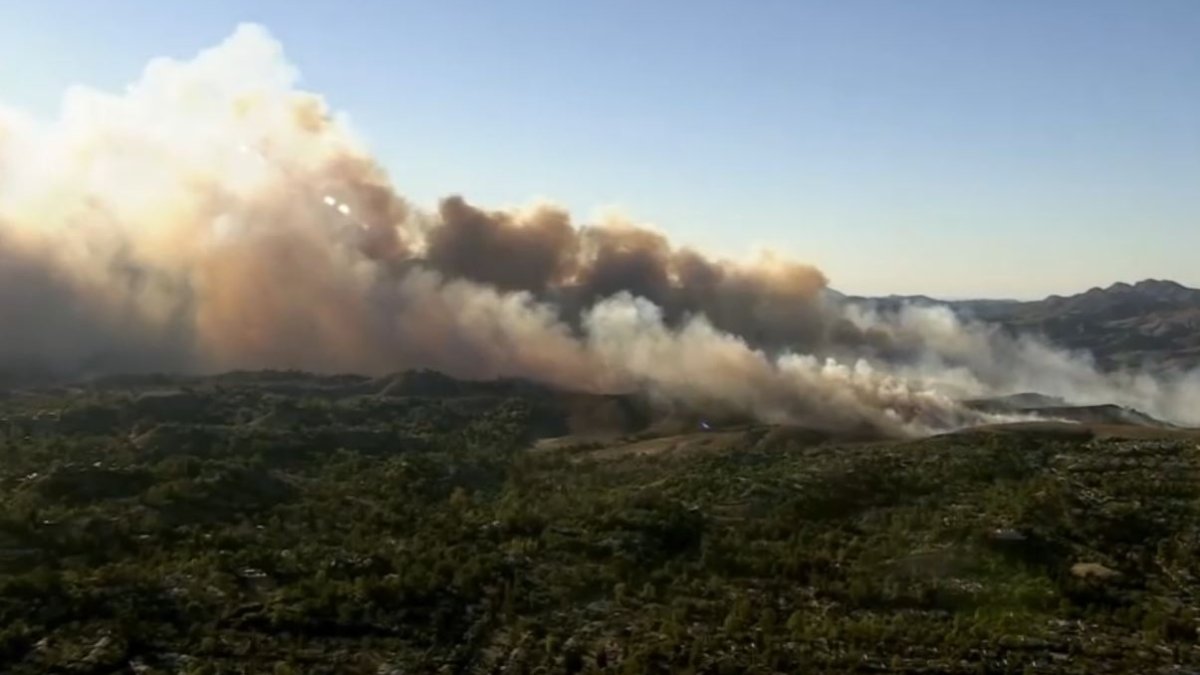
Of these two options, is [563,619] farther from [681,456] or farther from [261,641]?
[681,456]

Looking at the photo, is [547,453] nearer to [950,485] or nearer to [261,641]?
[950,485]

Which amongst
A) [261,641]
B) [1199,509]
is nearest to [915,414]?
[1199,509]

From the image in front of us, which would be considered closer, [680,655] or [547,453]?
[680,655]

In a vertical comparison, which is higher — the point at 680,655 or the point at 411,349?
the point at 411,349

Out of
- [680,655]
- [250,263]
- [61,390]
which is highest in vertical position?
[250,263]

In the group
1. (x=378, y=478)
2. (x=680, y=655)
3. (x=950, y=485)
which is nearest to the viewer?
(x=680, y=655)

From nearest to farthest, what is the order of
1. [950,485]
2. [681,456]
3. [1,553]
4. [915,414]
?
[1,553]
[950,485]
[681,456]
[915,414]

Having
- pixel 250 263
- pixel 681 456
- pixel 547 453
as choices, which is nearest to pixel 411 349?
pixel 250 263
